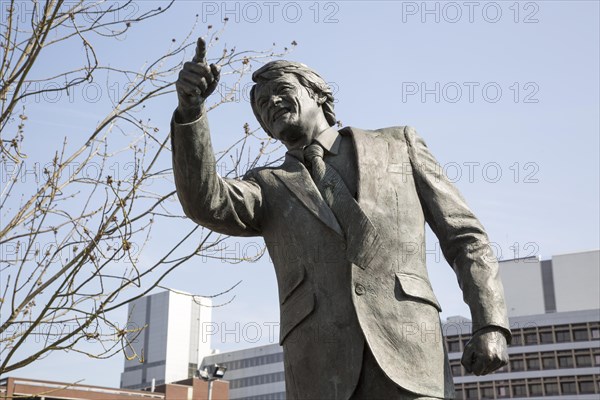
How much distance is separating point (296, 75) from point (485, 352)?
5.50 ft

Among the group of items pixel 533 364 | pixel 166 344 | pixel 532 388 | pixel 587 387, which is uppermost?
pixel 166 344

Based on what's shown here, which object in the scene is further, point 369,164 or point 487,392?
point 487,392

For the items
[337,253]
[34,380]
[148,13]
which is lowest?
[337,253]

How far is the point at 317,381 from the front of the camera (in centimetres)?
397

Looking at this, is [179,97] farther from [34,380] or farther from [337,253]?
[34,380]

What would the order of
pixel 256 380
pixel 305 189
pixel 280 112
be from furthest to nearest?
pixel 256 380, pixel 280 112, pixel 305 189

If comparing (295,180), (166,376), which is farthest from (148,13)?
(166,376)

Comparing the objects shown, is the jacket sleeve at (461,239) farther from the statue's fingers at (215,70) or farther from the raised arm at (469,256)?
the statue's fingers at (215,70)

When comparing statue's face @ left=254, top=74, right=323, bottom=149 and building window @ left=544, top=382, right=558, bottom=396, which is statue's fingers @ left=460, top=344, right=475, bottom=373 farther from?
building window @ left=544, top=382, right=558, bottom=396

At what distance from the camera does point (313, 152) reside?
14.8ft

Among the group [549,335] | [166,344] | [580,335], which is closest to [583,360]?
[580,335]

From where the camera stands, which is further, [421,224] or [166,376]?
[166,376]

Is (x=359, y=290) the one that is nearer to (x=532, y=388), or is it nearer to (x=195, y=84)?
(x=195, y=84)

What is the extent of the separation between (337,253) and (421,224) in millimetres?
470
